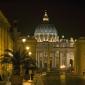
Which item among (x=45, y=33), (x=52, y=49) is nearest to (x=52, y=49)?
(x=52, y=49)

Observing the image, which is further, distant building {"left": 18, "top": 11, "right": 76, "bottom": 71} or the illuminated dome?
the illuminated dome

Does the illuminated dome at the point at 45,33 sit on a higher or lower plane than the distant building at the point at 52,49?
higher

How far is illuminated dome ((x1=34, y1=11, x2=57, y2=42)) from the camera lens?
7505 inches

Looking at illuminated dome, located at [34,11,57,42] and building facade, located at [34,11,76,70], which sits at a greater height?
illuminated dome, located at [34,11,57,42]

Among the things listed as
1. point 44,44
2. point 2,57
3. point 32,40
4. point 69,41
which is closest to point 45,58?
point 44,44

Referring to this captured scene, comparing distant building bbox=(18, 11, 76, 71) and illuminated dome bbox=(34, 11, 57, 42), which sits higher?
illuminated dome bbox=(34, 11, 57, 42)

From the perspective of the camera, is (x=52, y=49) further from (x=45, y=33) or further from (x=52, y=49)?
(x=45, y=33)

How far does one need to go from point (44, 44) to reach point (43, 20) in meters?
19.6

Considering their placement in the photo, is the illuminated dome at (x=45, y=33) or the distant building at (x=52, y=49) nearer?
the distant building at (x=52, y=49)

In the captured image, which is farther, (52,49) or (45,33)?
(45,33)

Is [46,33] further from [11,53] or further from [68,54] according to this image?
[11,53]

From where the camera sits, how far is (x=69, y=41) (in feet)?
641

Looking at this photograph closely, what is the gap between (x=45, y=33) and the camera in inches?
7613

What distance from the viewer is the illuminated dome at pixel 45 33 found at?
191 metres
